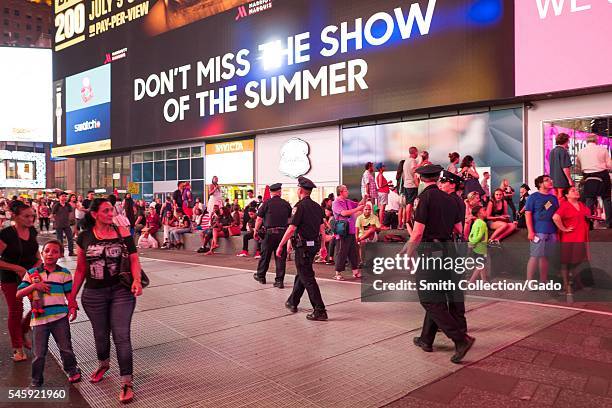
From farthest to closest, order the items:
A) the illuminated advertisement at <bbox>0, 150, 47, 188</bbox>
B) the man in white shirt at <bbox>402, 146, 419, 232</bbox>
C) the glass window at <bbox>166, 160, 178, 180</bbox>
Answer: the illuminated advertisement at <bbox>0, 150, 47, 188</bbox> → the glass window at <bbox>166, 160, 178, 180</bbox> → the man in white shirt at <bbox>402, 146, 419, 232</bbox>

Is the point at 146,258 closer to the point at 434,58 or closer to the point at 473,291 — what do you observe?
the point at 473,291

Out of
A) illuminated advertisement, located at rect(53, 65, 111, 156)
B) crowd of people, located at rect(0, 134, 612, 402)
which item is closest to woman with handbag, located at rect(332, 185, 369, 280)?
crowd of people, located at rect(0, 134, 612, 402)

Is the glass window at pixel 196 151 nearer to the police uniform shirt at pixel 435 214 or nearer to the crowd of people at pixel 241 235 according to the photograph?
the crowd of people at pixel 241 235

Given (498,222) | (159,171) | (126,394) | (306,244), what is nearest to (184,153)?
(159,171)

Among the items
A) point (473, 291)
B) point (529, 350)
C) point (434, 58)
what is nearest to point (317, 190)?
point (434, 58)

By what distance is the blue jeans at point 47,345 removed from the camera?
178 inches

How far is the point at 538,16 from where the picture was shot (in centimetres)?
1438

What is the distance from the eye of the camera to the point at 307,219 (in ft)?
23.8

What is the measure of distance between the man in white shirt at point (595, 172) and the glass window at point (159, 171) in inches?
954

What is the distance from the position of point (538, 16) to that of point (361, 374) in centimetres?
1351

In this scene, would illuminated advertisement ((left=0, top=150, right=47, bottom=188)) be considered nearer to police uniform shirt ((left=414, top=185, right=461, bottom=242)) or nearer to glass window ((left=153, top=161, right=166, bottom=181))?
glass window ((left=153, top=161, right=166, bottom=181))

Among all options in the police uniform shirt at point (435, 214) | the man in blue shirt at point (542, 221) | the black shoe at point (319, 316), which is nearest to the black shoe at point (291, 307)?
the black shoe at point (319, 316)

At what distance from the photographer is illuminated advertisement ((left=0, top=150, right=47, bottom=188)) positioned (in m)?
69.9

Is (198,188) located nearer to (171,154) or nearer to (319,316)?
(171,154)
